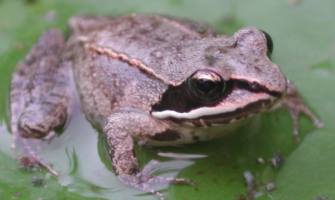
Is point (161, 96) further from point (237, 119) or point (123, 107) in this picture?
point (237, 119)

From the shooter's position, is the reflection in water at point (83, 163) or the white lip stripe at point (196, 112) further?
the reflection in water at point (83, 163)

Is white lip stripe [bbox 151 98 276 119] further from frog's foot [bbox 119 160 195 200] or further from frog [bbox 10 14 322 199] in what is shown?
frog's foot [bbox 119 160 195 200]

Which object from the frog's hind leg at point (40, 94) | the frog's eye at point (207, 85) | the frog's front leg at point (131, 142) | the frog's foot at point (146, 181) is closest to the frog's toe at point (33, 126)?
the frog's hind leg at point (40, 94)

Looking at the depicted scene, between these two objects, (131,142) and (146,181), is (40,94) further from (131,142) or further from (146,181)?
(146,181)

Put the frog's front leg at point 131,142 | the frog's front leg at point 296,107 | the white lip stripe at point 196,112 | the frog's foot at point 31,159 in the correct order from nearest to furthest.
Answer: the white lip stripe at point 196,112
the frog's front leg at point 131,142
the frog's foot at point 31,159
the frog's front leg at point 296,107

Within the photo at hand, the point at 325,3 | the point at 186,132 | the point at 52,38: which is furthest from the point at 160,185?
the point at 325,3

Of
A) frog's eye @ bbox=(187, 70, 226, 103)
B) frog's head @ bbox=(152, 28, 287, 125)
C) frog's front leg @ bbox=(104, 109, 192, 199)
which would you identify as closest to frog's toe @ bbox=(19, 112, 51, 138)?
frog's front leg @ bbox=(104, 109, 192, 199)

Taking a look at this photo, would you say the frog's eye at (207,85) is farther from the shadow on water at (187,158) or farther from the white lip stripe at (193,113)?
the shadow on water at (187,158)
